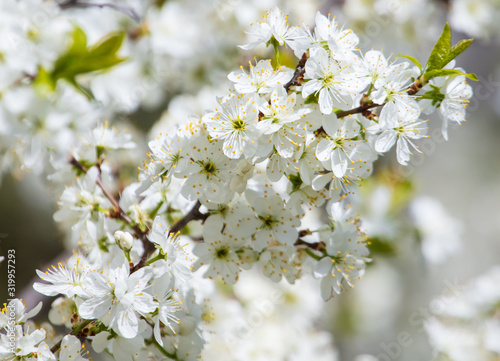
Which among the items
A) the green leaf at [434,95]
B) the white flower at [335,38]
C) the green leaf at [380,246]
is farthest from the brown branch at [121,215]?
the green leaf at [380,246]

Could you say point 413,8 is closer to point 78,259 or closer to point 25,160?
point 25,160

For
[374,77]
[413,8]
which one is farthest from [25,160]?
[413,8]

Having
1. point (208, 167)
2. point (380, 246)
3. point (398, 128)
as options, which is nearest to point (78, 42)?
point (208, 167)

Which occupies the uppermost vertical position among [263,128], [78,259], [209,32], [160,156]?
[263,128]

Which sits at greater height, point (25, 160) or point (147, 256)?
point (147, 256)

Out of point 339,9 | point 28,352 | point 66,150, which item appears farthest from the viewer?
point 339,9

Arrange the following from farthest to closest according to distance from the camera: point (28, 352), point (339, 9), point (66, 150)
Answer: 1. point (339, 9)
2. point (66, 150)
3. point (28, 352)

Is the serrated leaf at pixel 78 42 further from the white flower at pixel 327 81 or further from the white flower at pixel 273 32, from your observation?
the white flower at pixel 327 81
